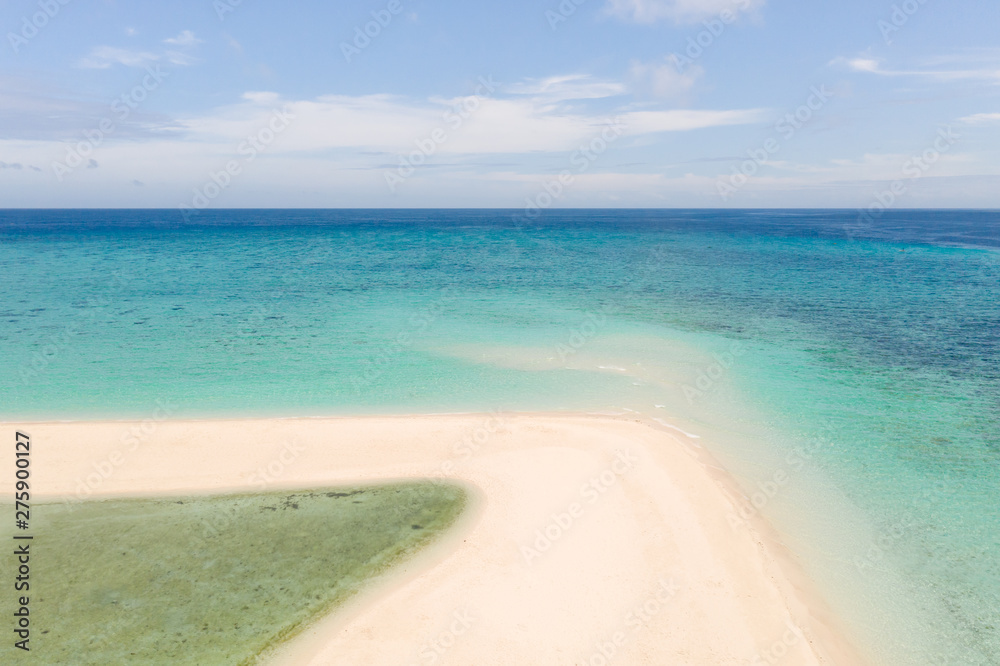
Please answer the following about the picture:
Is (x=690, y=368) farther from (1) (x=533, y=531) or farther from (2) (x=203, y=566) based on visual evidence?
(2) (x=203, y=566)

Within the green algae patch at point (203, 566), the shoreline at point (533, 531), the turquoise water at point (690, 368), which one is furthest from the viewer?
the turquoise water at point (690, 368)

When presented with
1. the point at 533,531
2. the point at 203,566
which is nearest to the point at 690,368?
the point at 533,531

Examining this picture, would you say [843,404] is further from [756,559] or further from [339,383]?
[339,383]

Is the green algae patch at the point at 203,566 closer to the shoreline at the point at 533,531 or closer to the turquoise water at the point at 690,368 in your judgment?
the shoreline at the point at 533,531

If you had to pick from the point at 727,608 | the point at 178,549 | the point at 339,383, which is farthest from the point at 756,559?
the point at 339,383

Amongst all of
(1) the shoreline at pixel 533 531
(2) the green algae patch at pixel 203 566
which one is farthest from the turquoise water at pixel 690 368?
(2) the green algae patch at pixel 203 566

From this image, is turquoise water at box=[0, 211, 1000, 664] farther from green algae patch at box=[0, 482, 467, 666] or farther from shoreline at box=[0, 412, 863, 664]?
green algae patch at box=[0, 482, 467, 666]
